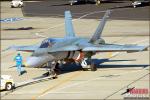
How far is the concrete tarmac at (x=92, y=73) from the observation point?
3400 centimetres

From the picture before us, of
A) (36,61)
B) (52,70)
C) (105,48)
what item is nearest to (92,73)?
(105,48)

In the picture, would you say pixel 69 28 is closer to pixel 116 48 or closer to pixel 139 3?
pixel 116 48

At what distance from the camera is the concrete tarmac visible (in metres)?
34.0

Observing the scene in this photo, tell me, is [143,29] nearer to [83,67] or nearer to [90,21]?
[90,21]

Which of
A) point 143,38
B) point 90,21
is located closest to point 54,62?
point 143,38

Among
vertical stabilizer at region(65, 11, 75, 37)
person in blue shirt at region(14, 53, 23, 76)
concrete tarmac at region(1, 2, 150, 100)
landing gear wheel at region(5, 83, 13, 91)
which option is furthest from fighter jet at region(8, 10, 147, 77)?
landing gear wheel at region(5, 83, 13, 91)

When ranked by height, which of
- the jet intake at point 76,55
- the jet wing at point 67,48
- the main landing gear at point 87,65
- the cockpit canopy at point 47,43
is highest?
the cockpit canopy at point 47,43

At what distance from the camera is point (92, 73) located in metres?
40.4

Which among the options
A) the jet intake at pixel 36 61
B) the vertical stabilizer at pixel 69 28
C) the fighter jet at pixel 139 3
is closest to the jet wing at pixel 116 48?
the jet intake at pixel 36 61

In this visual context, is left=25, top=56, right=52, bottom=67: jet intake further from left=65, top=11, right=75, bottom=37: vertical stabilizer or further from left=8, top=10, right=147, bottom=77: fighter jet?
left=65, top=11, right=75, bottom=37: vertical stabilizer

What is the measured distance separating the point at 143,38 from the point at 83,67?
57.7ft

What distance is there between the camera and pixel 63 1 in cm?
10975

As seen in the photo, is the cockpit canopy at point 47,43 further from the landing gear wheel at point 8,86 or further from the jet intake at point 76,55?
the landing gear wheel at point 8,86

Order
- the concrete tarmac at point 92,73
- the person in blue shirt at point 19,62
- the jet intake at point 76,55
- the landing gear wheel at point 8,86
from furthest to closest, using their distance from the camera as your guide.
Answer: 1. the jet intake at point 76,55
2. the person in blue shirt at point 19,62
3. the landing gear wheel at point 8,86
4. the concrete tarmac at point 92,73
